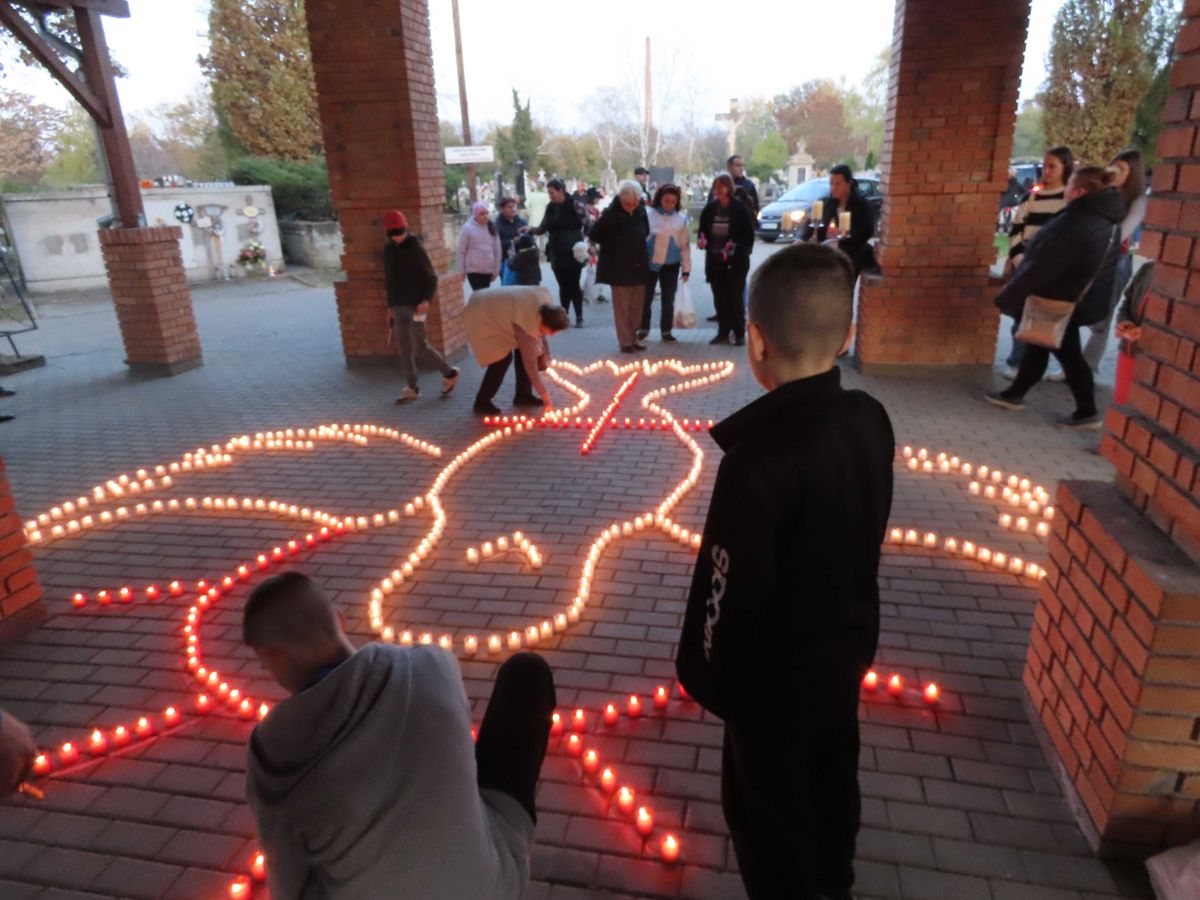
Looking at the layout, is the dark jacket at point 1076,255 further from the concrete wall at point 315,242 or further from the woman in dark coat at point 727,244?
the concrete wall at point 315,242

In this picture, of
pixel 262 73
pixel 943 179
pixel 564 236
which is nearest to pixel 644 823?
pixel 943 179

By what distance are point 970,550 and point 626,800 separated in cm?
271

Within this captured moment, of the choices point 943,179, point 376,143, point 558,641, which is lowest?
point 558,641

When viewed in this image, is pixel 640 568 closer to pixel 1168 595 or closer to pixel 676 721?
pixel 676 721

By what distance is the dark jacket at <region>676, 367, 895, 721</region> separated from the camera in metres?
1.88

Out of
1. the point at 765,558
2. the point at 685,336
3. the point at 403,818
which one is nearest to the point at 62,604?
the point at 403,818

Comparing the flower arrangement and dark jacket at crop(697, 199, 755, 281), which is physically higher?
dark jacket at crop(697, 199, 755, 281)

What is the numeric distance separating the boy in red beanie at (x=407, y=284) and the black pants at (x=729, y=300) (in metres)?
3.78

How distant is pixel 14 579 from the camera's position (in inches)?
159

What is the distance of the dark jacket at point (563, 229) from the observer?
432 inches

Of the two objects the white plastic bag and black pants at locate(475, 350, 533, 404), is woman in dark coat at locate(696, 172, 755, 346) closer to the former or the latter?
the white plastic bag

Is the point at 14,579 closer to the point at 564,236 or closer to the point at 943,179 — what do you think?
the point at 943,179

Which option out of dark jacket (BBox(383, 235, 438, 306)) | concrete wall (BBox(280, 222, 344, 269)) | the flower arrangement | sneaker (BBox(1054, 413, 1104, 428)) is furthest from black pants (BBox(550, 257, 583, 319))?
the flower arrangement

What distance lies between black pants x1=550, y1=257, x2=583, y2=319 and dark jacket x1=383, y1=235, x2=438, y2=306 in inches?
149
